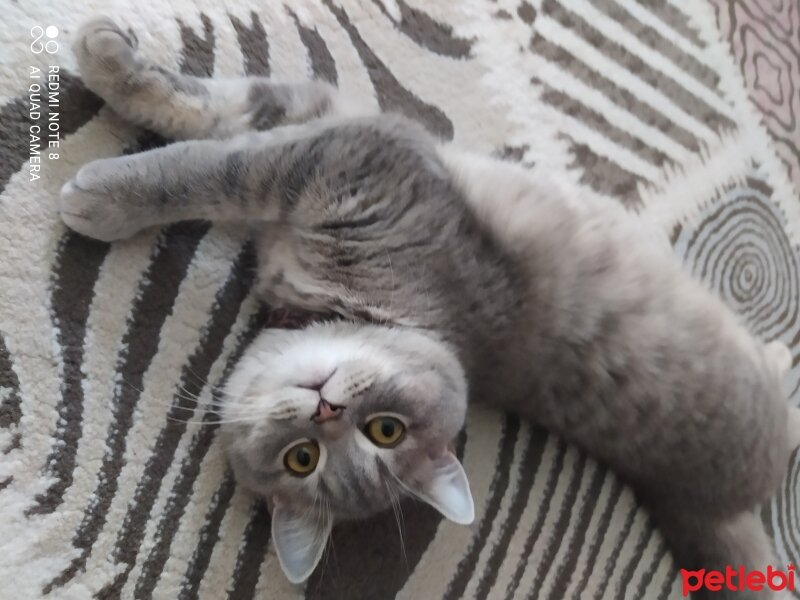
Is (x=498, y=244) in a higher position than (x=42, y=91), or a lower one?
higher

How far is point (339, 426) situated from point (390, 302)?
0.68ft

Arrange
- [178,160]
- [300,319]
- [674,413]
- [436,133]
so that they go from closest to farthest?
[178,160] < [300,319] < [674,413] < [436,133]

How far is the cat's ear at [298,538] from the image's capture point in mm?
1098

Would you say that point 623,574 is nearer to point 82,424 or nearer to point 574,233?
point 574,233

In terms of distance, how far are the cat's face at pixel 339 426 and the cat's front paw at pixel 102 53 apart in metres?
0.46

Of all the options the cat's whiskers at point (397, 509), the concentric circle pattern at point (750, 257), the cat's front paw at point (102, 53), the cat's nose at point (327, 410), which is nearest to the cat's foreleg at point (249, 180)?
the cat's front paw at point (102, 53)

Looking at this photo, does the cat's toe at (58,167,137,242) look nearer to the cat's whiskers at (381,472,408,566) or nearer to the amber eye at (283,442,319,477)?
the amber eye at (283,442,319,477)

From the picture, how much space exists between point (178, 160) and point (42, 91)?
0.23m

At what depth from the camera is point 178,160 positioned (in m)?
1.05

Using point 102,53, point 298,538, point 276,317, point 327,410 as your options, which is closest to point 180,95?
point 102,53

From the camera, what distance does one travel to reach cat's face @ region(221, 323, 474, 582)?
3.45 ft

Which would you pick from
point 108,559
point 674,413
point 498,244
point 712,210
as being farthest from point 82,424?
point 712,210

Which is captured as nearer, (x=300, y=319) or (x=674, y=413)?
(x=300, y=319)

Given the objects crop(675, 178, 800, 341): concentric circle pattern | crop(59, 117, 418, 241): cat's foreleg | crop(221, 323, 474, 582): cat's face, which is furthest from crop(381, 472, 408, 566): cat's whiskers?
crop(675, 178, 800, 341): concentric circle pattern
